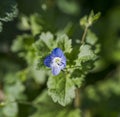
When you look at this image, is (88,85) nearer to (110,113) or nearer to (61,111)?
(110,113)

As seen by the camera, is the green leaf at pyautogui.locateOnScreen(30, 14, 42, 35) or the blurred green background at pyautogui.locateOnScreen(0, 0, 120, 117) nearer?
the green leaf at pyautogui.locateOnScreen(30, 14, 42, 35)

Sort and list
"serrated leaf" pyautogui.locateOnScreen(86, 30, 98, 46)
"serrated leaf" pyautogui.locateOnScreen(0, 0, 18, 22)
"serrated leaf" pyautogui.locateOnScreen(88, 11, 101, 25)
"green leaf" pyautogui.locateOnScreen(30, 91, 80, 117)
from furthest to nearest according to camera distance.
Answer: "green leaf" pyautogui.locateOnScreen(30, 91, 80, 117), "serrated leaf" pyautogui.locateOnScreen(86, 30, 98, 46), "serrated leaf" pyautogui.locateOnScreen(0, 0, 18, 22), "serrated leaf" pyautogui.locateOnScreen(88, 11, 101, 25)

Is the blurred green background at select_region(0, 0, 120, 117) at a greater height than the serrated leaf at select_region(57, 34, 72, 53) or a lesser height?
greater

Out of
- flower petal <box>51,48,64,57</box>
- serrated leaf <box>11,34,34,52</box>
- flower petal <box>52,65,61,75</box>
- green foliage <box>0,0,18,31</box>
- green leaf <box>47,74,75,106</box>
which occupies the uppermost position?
serrated leaf <box>11,34,34,52</box>

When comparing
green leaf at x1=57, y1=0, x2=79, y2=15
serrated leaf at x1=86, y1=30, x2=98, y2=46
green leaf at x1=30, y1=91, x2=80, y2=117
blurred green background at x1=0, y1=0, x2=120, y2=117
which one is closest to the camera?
serrated leaf at x1=86, y1=30, x2=98, y2=46

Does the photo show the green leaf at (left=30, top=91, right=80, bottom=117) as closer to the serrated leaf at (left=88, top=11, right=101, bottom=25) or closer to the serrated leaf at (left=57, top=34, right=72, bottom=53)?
the serrated leaf at (left=57, top=34, right=72, bottom=53)

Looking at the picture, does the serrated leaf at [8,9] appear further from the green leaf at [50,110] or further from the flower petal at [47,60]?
the green leaf at [50,110]

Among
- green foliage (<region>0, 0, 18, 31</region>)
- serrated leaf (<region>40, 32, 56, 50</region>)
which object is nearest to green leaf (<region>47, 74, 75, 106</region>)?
serrated leaf (<region>40, 32, 56, 50</region>)
